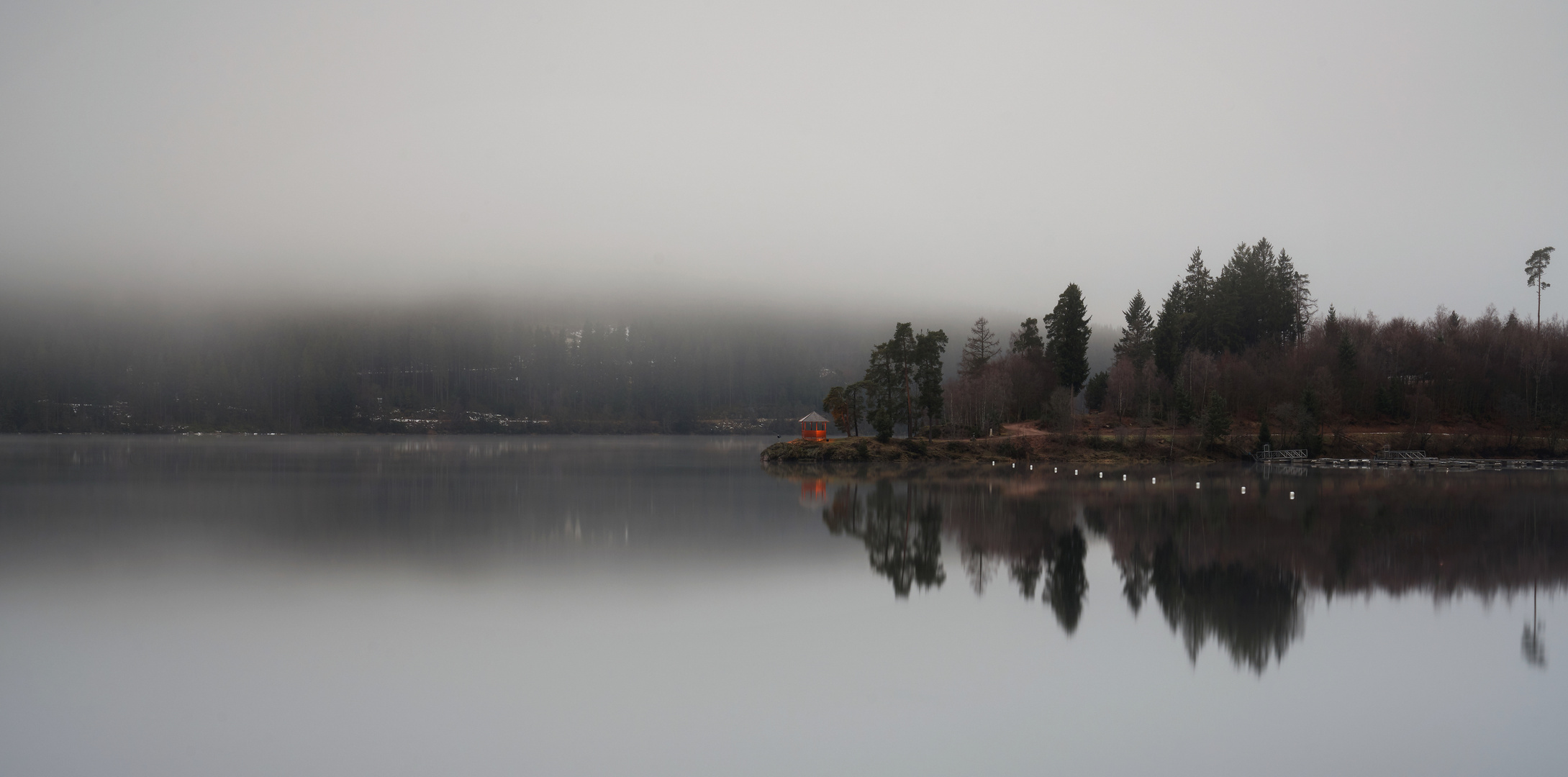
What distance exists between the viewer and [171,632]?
13.8 metres

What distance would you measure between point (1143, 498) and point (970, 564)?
728 inches

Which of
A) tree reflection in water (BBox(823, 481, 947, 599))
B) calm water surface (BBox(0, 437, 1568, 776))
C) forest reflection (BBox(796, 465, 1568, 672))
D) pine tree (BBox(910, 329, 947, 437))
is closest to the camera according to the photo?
calm water surface (BBox(0, 437, 1568, 776))

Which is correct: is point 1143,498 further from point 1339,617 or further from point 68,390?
point 68,390

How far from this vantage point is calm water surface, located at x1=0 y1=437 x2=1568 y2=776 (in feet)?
30.5

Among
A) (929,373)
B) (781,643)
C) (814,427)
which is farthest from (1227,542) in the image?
(814,427)

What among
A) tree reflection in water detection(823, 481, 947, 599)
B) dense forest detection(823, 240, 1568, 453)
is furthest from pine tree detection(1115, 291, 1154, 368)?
tree reflection in water detection(823, 481, 947, 599)

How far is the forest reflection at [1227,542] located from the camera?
16.2 meters

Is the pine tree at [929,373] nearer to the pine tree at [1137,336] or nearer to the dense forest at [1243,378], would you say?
the dense forest at [1243,378]

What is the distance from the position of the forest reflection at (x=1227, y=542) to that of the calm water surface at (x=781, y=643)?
158mm

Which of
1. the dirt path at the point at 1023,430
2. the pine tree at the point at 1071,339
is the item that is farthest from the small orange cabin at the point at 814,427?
the pine tree at the point at 1071,339

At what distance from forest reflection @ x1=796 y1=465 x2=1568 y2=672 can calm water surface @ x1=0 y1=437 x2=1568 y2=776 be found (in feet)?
0.52

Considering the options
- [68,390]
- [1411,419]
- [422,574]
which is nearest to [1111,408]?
[1411,419]

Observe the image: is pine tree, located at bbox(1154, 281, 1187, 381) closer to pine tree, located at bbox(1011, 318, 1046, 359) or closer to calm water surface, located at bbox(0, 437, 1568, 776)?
pine tree, located at bbox(1011, 318, 1046, 359)

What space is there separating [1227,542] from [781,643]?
15365 millimetres
